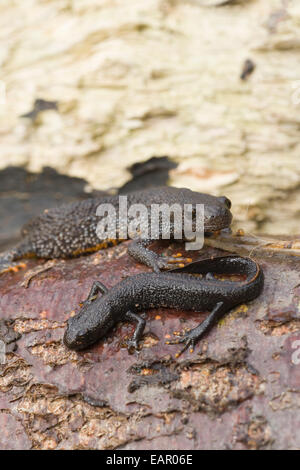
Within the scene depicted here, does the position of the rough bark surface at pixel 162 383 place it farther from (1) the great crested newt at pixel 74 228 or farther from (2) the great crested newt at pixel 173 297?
(1) the great crested newt at pixel 74 228

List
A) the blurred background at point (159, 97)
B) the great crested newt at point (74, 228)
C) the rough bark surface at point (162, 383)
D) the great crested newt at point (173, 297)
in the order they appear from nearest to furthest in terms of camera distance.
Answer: the rough bark surface at point (162, 383)
the great crested newt at point (173, 297)
the great crested newt at point (74, 228)
the blurred background at point (159, 97)

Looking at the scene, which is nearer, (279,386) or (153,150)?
(279,386)

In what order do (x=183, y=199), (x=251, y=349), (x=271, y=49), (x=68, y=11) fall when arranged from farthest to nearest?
(x=68, y=11) < (x=271, y=49) < (x=183, y=199) < (x=251, y=349)

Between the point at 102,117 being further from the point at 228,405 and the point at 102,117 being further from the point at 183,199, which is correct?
the point at 228,405

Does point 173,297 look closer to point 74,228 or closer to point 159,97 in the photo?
point 74,228

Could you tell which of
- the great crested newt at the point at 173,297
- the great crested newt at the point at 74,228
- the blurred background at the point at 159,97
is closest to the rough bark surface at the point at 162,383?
the great crested newt at the point at 173,297

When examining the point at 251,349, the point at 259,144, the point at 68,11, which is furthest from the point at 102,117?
the point at 251,349

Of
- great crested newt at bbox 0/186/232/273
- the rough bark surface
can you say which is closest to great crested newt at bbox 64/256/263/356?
the rough bark surface

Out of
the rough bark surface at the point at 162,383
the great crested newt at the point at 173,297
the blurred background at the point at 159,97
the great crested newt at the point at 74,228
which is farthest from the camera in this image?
the blurred background at the point at 159,97
